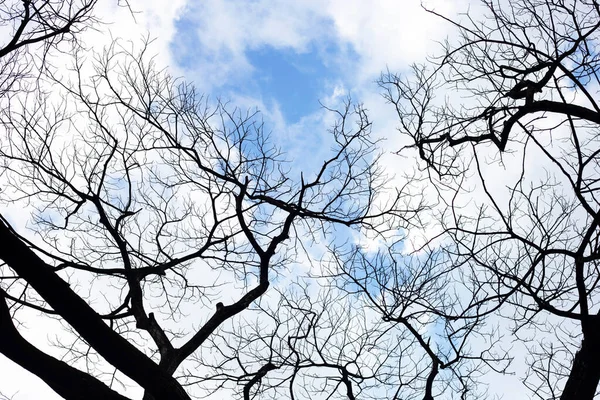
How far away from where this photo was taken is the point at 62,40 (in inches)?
187

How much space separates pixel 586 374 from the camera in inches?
135

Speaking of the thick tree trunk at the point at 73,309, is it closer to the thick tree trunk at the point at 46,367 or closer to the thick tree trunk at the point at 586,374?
the thick tree trunk at the point at 46,367

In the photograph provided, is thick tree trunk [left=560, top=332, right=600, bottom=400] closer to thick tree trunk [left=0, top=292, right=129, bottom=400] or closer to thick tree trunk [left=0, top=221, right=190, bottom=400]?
thick tree trunk [left=0, top=221, right=190, bottom=400]

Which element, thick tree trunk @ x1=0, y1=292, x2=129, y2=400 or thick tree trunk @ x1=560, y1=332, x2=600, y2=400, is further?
thick tree trunk @ x1=560, y1=332, x2=600, y2=400

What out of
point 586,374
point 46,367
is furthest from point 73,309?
point 586,374

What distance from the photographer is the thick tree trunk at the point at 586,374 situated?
11.2 feet

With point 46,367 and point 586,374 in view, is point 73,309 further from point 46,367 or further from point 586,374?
point 586,374

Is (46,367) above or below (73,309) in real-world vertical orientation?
below

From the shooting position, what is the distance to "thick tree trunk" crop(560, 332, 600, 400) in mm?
3408

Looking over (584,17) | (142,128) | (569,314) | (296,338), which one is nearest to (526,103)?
(584,17)

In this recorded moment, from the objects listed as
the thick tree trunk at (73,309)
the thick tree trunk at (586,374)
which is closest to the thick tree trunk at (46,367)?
the thick tree trunk at (73,309)

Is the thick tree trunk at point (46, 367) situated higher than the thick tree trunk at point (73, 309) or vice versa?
the thick tree trunk at point (73, 309)

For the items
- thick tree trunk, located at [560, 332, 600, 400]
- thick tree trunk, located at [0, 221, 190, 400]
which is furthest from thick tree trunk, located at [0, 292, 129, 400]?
thick tree trunk, located at [560, 332, 600, 400]

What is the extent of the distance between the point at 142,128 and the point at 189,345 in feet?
8.99
